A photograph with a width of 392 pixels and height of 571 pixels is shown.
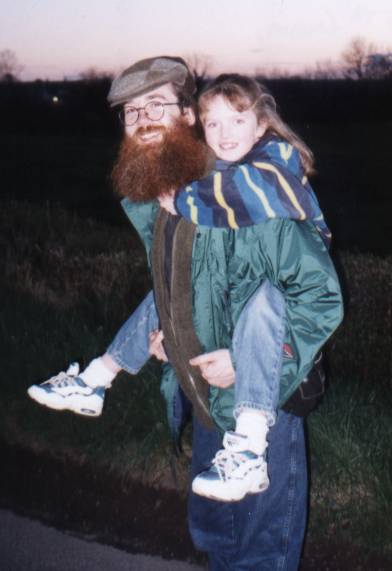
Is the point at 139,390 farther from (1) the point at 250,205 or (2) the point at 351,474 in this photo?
(1) the point at 250,205

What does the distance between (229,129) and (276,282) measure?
542 mm

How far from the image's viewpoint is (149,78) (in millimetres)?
2225

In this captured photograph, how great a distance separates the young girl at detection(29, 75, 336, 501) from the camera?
6.38ft

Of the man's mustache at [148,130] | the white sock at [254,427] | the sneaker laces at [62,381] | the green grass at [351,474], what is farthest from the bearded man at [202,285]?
the green grass at [351,474]

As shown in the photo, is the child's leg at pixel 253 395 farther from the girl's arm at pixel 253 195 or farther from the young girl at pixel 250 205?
the girl's arm at pixel 253 195

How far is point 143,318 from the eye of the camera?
8.47 ft

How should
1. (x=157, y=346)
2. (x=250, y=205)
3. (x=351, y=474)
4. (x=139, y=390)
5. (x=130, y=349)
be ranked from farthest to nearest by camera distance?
1. (x=139, y=390)
2. (x=351, y=474)
3. (x=130, y=349)
4. (x=157, y=346)
5. (x=250, y=205)

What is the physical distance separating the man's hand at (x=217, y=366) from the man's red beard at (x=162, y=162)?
1.67ft

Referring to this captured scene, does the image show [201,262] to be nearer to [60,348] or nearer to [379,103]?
[60,348]

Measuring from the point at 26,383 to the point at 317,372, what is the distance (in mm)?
2774

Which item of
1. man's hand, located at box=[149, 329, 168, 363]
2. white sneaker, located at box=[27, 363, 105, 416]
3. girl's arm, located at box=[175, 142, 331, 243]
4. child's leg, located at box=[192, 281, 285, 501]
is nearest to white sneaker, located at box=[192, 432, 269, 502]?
child's leg, located at box=[192, 281, 285, 501]

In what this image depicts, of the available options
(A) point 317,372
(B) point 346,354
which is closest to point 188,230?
(A) point 317,372

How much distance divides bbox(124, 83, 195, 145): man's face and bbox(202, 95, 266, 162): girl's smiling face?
112 mm

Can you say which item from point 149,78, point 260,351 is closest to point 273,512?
point 260,351
